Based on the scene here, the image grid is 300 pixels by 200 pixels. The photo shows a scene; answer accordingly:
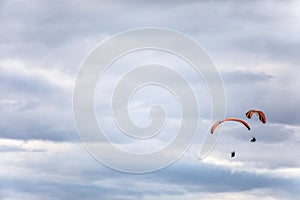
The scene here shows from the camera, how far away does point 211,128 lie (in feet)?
275

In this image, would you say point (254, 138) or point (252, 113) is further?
point (252, 113)

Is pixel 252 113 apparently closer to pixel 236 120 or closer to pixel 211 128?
pixel 236 120

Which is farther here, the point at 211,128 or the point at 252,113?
the point at 252,113

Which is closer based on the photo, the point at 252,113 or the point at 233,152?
the point at 233,152

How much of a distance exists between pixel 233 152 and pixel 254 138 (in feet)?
29.7

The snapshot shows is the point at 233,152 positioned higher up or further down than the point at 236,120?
further down

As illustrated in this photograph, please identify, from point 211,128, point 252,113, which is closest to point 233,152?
point 211,128

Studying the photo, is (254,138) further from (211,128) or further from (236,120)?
(211,128)

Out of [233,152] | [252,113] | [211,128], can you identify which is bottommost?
[233,152]

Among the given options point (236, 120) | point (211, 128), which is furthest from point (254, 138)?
point (211, 128)

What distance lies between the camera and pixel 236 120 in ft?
297

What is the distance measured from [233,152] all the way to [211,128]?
821 cm

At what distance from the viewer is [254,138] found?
87812 mm

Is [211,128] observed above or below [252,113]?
below
